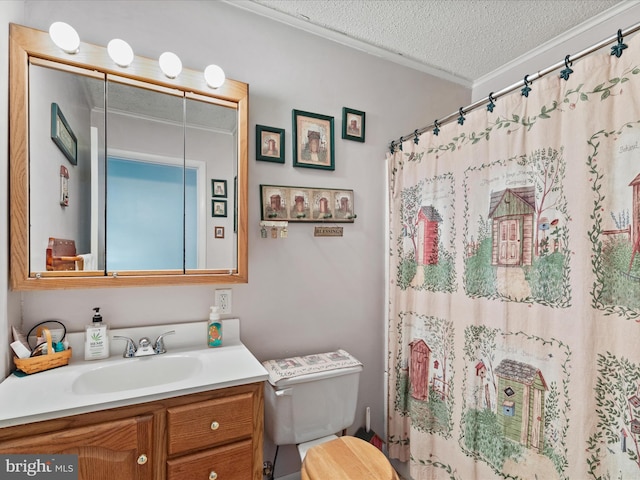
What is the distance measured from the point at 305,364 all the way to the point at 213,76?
57.3 inches

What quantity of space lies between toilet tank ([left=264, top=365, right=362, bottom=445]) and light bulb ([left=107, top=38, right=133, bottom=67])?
1.52 m

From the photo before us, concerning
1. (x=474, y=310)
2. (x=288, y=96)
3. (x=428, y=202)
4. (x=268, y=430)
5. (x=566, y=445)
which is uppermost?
(x=288, y=96)

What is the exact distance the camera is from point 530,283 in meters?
1.25

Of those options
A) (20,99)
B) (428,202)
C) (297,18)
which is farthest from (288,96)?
(20,99)

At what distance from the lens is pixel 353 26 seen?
1.80m

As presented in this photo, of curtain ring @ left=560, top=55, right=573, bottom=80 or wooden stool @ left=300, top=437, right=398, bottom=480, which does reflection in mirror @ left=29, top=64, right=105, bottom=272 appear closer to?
wooden stool @ left=300, top=437, right=398, bottom=480

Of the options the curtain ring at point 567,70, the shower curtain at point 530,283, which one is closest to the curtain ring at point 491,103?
the shower curtain at point 530,283

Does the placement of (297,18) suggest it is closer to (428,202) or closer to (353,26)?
(353,26)

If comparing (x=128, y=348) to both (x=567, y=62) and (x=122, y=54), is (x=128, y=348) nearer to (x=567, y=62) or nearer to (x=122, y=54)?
(x=122, y=54)

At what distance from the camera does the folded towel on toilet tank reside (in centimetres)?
Result: 153

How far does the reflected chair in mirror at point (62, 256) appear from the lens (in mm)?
1268

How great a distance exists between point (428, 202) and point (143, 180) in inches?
54.5

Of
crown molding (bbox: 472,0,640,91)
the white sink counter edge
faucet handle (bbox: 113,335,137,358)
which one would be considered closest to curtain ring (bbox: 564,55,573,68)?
crown molding (bbox: 472,0,640,91)

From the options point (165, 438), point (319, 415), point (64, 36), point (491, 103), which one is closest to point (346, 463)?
point (319, 415)
